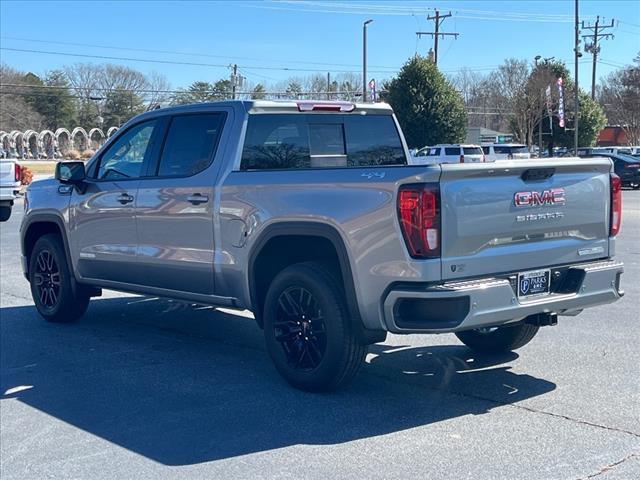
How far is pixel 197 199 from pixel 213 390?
152cm

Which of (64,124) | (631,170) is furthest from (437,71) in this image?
(64,124)

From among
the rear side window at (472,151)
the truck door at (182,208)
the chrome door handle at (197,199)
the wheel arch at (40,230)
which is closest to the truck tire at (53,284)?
the wheel arch at (40,230)

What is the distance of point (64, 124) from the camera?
78.4 m

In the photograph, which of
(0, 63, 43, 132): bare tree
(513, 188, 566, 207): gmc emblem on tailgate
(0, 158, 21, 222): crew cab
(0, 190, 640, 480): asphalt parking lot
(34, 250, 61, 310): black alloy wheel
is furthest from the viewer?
(0, 63, 43, 132): bare tree

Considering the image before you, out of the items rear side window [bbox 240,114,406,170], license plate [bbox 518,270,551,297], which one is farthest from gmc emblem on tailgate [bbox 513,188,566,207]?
rear side window [bbox 240,114,406,170]

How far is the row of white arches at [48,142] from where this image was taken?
209 ft

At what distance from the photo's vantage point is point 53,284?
853 centimetres

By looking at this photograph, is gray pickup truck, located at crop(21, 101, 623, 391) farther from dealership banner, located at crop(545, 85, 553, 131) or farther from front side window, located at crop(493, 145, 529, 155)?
dealership banner, located at crop(545, 85, 553, 131)

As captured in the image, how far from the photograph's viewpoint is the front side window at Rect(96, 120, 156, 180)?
24.4 feet

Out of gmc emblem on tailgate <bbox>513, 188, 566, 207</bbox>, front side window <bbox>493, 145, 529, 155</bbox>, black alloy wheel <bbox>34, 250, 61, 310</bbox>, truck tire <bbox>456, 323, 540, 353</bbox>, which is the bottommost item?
truck tire <bbox>456, 323, 540, 353</bbox>

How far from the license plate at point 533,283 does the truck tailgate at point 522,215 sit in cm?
5

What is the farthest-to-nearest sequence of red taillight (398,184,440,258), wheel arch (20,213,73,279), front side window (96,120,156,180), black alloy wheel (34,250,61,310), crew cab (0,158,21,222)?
crew cab (0,158,21,222)
black alloy wheel (34,250,61,310)
wheel arch (20,213,73,279)
front side window (96,120,156,180)
red taillight (398,184,440,258)

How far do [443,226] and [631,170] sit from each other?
30.2 m

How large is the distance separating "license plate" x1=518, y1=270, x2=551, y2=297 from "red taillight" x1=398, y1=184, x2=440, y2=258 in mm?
723
